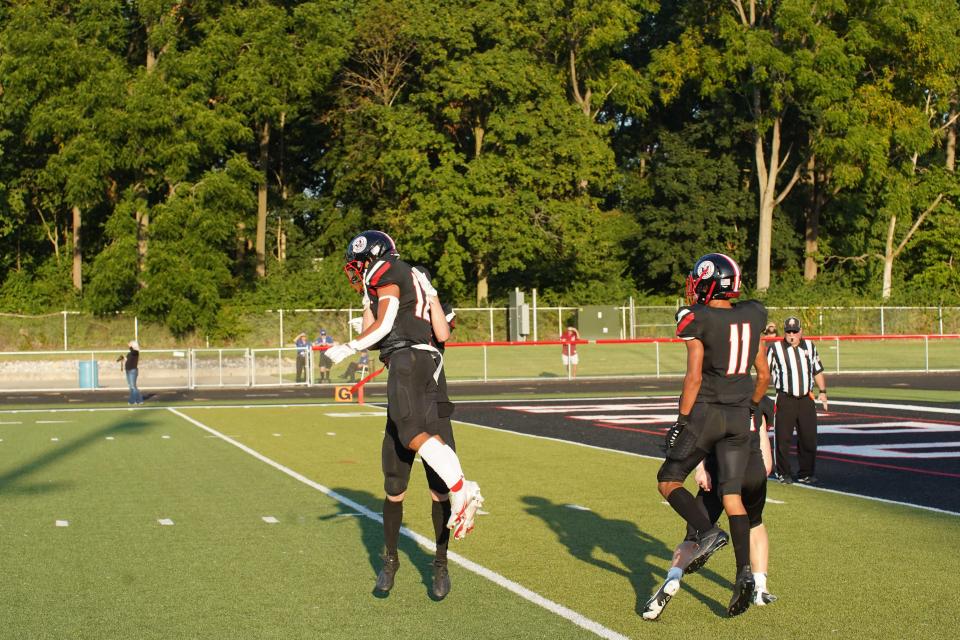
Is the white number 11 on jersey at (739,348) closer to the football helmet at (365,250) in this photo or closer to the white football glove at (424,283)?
the white football glove at (424,283)

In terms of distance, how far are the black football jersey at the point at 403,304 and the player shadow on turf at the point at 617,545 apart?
2.06 m

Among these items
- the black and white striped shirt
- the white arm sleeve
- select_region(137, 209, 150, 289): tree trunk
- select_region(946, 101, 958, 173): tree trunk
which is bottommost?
the black and white striped shirt

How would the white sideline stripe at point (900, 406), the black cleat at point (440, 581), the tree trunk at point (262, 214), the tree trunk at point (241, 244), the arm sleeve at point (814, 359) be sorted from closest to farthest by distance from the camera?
1. the black cleat at point (440, 581)
2. the arm sleeve at point (814, 359)
3. the white sideline stripe at point (900, 406)
4. the tree trunk at point (262, 214)
5. the tree trunk at point (241, 244)

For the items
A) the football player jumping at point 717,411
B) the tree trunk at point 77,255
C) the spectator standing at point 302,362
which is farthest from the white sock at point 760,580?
the tree trunk at point 77,255

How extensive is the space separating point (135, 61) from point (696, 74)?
2469 centimetres

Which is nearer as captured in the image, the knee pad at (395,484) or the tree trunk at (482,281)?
the knee pad at (395,484)

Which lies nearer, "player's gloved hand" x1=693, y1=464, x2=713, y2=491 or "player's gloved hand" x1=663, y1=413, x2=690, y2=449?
"player's gloved hand" x1=663, y1=413, x2=690, y2=449

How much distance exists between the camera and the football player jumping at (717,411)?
7164 millimetres

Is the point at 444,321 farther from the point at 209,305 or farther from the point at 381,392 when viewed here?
the point at 209,305

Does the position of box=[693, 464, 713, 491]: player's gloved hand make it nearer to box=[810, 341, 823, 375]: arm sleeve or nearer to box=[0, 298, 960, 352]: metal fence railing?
box=[810, 341, 823, 375]: arm sleeve

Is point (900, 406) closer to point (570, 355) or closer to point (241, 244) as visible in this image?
point (570, 355)

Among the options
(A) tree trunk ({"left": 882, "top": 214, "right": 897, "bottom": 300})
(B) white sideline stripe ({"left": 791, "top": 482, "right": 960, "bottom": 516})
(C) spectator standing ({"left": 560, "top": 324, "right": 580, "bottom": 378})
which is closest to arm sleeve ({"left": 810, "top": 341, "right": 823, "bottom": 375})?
(B) white sideline stripe ({"left": 791, "top": 482, "right": 960, "bottom": 516})

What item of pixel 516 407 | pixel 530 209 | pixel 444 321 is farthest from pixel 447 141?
pixel 444 321

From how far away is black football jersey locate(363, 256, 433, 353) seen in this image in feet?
25.0
